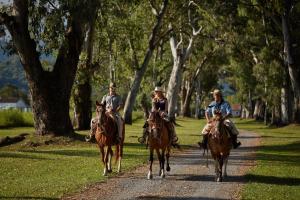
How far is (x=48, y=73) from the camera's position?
3228 centimetres

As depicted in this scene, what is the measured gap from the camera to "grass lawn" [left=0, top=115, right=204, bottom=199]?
16.1 meters

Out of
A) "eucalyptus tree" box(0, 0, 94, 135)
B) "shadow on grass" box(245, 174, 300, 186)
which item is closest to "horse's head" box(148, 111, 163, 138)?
"shadow on grass" box(245, 174, 300, 186)

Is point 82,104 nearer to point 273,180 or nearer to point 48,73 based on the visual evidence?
point 48,73

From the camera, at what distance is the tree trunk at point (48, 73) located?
31031mm

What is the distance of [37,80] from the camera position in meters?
31.7

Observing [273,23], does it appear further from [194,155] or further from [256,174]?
[256,174]

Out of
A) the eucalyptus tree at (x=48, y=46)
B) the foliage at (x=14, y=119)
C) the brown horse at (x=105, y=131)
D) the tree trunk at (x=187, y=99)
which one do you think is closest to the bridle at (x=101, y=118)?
the brown horse at (x=105, y=131)

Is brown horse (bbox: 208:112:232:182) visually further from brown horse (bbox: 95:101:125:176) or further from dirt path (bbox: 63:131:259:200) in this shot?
brown horse (bbox: 95:101:125:176)

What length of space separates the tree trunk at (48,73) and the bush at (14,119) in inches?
1124

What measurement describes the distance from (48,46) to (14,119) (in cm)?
3201

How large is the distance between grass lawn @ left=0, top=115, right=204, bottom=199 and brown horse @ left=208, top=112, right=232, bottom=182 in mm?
3648

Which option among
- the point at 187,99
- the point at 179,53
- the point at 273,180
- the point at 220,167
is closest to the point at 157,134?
the point at 220,167

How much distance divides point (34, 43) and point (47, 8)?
2057 millimetres

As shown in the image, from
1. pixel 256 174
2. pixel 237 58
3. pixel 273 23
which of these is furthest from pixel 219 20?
pixel 256 174
